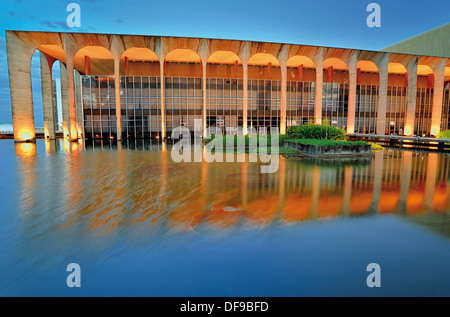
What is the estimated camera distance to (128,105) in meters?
38.1

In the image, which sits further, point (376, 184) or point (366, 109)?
point (366, 109)

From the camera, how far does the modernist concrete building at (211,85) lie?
3108 centimetres

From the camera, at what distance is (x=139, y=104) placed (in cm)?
3828

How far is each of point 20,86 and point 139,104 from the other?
1398cm

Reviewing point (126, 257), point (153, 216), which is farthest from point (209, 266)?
point (153, 216)

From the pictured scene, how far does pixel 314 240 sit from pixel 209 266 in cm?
209

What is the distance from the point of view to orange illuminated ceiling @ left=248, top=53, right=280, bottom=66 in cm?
3647

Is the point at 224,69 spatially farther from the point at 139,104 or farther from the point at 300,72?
the point at 139,104

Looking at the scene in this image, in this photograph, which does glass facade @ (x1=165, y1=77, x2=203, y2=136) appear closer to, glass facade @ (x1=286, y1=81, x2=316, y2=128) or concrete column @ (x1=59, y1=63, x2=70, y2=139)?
concrete column @ (x1=59, y1=63, x2=70, y2=139)

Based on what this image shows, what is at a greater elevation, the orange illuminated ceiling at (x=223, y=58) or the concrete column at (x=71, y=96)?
the orange illuminated ceiling at (x=223, y=58)

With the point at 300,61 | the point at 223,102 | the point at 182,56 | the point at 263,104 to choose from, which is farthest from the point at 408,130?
the point at 182,56

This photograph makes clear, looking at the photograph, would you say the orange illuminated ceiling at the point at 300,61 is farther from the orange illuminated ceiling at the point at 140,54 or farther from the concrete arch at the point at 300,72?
the orange illuminated ceiling at the point at 140,54

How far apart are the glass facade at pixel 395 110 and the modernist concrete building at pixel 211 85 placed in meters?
0.18

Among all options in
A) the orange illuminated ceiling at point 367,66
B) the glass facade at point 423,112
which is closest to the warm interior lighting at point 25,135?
the orange illuminated ceiling at point 367,66
